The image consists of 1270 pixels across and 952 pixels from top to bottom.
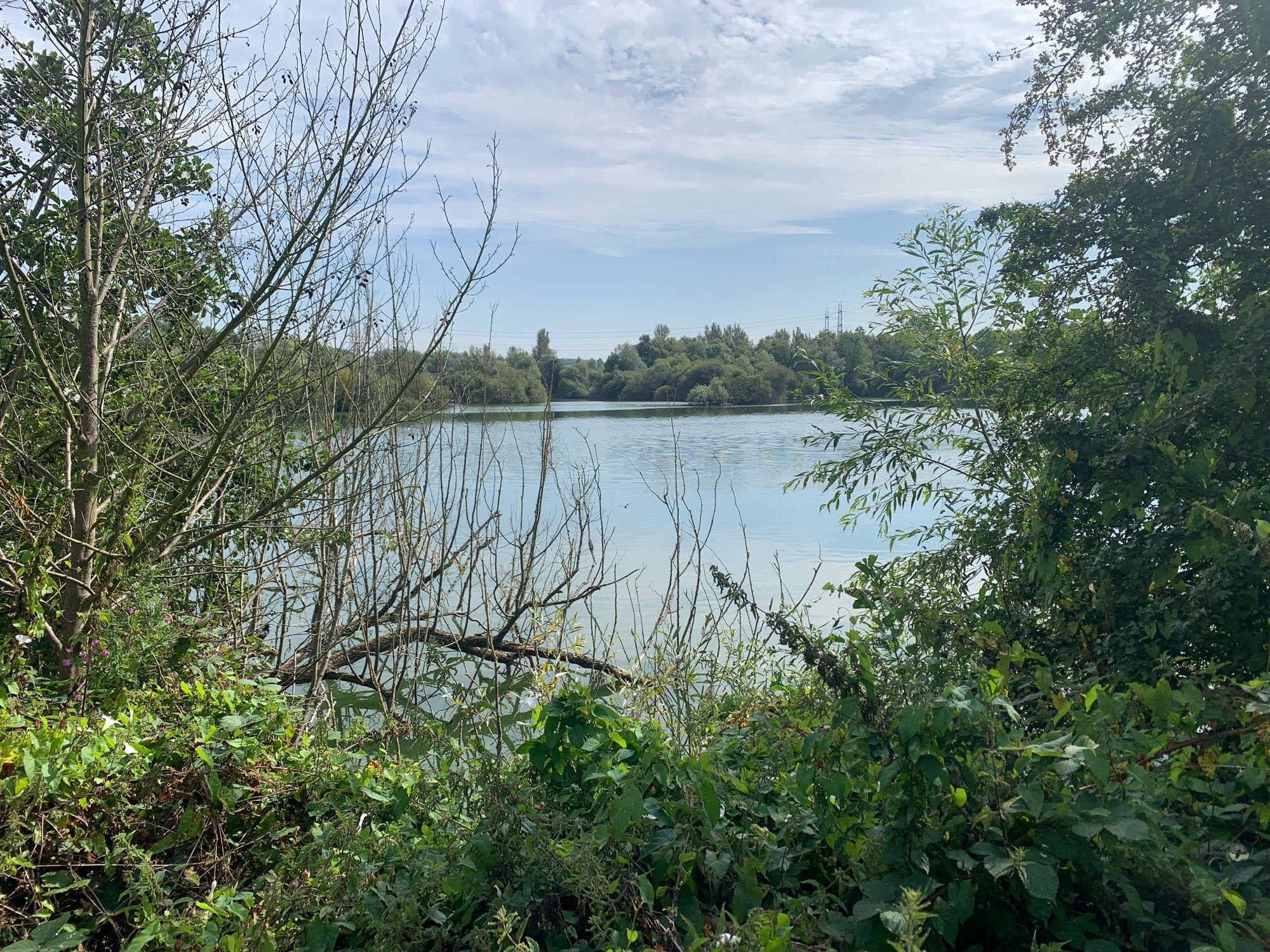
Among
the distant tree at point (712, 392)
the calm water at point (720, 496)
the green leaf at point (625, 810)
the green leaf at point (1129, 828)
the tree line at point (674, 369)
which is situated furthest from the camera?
the distant tree at point (712, 392)

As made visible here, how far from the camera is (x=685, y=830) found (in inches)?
79.0

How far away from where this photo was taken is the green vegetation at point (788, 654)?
1624mm

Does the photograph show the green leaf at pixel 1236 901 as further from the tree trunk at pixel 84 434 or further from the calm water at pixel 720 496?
the tree trunk at pixel 84 434

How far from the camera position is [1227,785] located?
1631 millimetres

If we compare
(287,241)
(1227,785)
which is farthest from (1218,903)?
(287,241)

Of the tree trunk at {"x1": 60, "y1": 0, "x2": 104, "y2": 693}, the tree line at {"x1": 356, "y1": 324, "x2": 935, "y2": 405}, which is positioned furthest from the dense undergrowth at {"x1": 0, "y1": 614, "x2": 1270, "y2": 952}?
the tree line at {"x1": 356, "y1": 324, "x2": 935, "y2": 405}

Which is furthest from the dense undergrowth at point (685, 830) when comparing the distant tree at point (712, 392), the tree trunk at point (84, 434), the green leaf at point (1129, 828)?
the distant tree at point (712, 392)

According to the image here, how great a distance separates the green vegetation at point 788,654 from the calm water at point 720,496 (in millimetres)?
1479

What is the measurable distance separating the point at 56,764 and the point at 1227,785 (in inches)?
112

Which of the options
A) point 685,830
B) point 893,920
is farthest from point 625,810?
point 893,920

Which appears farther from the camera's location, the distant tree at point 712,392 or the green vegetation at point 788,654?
the distant tree at point 712,392

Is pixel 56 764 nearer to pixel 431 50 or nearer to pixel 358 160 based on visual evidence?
pixel 358 160

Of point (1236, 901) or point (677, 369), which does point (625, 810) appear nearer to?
point (1236, 901)

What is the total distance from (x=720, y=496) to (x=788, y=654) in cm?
1023
